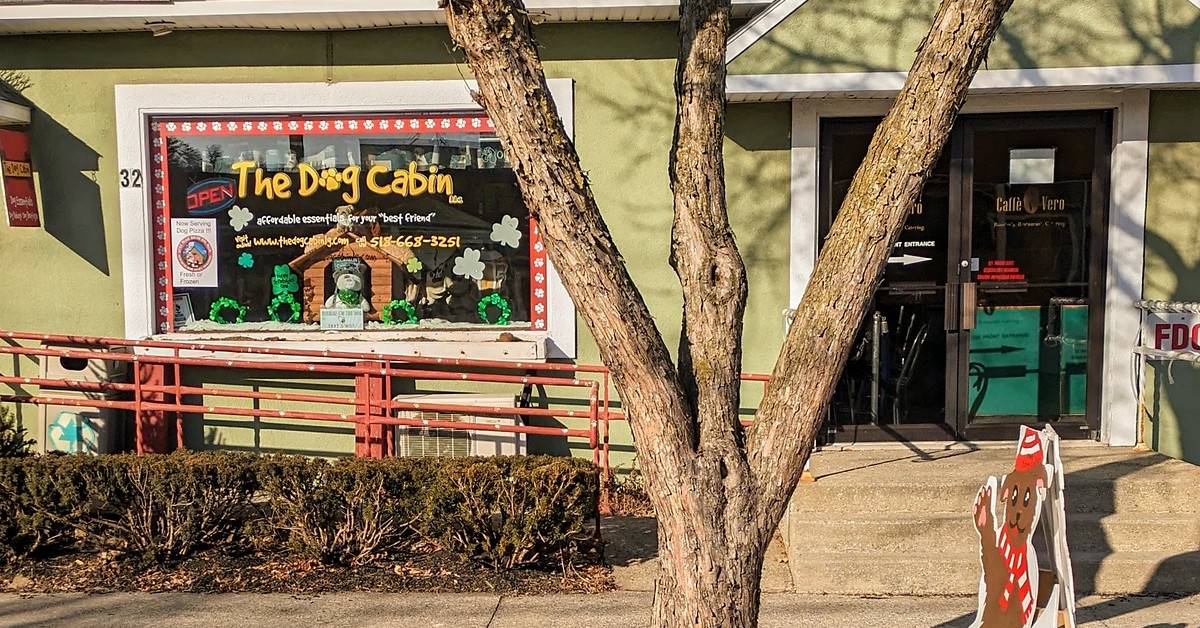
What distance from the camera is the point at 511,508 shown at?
5723 millimetres

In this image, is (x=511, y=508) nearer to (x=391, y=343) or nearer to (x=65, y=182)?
(x=391, y=343)

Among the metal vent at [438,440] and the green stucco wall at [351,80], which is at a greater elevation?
the green stucco wall at [351,80]

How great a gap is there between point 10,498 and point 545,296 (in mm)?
3821

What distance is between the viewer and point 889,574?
18.7 ft

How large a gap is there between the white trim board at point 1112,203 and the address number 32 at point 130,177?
16.6 ft

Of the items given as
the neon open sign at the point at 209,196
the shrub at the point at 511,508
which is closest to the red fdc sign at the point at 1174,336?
the shrub at the point at 511,508

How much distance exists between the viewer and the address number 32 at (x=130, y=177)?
770 centimetres

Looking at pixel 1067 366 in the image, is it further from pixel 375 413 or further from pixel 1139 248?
pixel 375 413

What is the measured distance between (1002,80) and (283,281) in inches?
217

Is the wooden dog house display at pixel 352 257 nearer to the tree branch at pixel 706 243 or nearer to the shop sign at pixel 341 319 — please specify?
the shop sign at pixel 341 319

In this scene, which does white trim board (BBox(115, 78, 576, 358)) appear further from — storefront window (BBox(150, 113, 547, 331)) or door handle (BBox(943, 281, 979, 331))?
door handle (BBox(943, 281, 979, 331))

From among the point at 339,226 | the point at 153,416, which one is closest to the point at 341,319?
the point at 339,226

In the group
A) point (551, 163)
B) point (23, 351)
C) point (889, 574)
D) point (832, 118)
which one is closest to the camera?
point (551, 163)

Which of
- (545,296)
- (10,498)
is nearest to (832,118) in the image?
(545,296)
